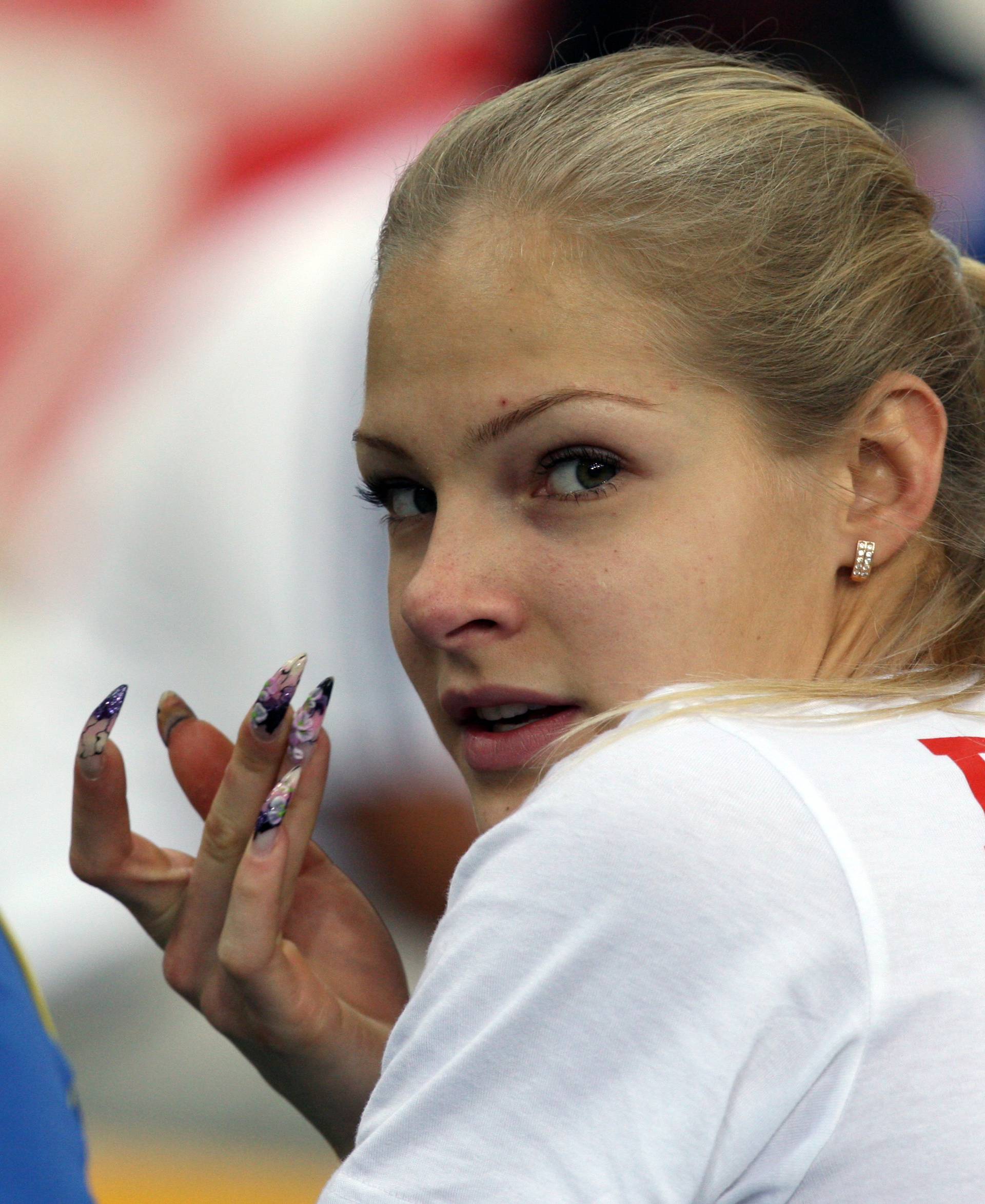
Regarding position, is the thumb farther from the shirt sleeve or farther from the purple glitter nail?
the shirt sleeve

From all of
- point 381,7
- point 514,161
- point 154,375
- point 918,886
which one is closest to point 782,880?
point 918,886

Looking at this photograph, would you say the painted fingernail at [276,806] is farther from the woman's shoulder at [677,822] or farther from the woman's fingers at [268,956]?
the woman's shoulder at [677,822]

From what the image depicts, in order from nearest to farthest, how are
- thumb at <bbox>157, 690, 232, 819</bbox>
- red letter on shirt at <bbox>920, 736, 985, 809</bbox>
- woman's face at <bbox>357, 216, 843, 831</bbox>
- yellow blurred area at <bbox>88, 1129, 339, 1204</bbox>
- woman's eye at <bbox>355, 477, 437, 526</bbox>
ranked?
red letter on shirt at <bbox>920, 736, 985, 809</bbox> < woman's face at <bbox>357, 216, 843, 831</bbox> < woman's eye at <bbox>355, 477, 437, 526</bbox> < thumb at <bbox>157, 690, 232, 819</bbox> < yellow blurred area at <bbox>88, 1129, 339, 1204</bbox>

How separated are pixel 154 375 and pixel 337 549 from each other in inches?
16.7

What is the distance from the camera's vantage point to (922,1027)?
2.05ft

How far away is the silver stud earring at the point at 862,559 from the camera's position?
3.44 feet

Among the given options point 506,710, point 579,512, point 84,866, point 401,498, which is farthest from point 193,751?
point 579,512

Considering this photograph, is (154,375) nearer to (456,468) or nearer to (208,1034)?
(208,1034)

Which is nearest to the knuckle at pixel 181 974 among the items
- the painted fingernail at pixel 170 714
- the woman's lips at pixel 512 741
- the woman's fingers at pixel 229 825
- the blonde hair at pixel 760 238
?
the woman's fingers at pixel 229 825

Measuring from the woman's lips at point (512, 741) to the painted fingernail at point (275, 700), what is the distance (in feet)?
0.74

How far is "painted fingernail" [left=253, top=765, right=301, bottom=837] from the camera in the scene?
125 centimetres

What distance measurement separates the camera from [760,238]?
1.06 metres

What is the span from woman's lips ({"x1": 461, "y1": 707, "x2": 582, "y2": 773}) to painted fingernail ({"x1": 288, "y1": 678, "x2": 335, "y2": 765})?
23 centimetres

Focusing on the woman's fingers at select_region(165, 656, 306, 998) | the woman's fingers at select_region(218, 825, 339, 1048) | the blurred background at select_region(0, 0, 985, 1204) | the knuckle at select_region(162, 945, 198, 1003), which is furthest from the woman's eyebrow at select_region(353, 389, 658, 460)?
the blurred background at select_region(0, 0, 985, 1204)
